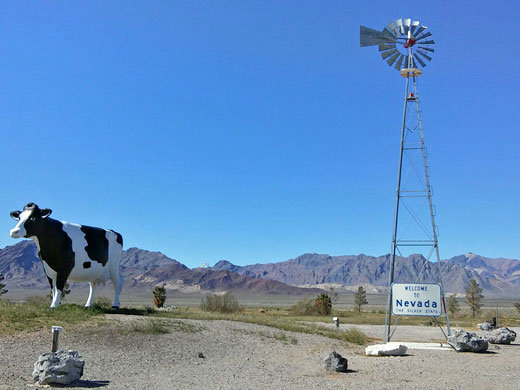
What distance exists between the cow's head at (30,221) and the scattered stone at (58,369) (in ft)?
29.7

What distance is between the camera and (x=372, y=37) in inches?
965

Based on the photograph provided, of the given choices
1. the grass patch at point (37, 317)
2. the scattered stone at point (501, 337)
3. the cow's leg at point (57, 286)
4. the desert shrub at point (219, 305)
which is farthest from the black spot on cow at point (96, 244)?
the scattered stone at point (501, 337)

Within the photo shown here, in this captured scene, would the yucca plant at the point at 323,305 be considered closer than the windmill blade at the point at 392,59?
No

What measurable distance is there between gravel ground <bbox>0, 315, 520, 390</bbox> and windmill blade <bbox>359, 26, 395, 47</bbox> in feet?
47.8

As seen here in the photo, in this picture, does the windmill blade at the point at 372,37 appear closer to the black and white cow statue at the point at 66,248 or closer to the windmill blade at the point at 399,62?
the windmill blade at the point at 399,62

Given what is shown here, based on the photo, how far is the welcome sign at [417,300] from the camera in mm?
22359

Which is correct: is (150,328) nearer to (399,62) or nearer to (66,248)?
(66,248)

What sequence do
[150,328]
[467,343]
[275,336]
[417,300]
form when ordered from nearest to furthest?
[150,328] < [467,343] < [275,336] < [417,300]

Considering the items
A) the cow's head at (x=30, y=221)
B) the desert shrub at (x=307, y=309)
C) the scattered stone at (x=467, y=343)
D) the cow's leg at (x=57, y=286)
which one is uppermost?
the cow's head at (x=30, y=221)

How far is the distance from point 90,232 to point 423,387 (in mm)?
14873

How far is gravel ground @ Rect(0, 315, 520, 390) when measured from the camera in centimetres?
1237

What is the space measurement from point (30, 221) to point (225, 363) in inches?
378

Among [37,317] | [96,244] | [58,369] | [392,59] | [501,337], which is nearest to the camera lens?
[58,369]

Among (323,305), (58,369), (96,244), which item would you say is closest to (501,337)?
(96,244)
